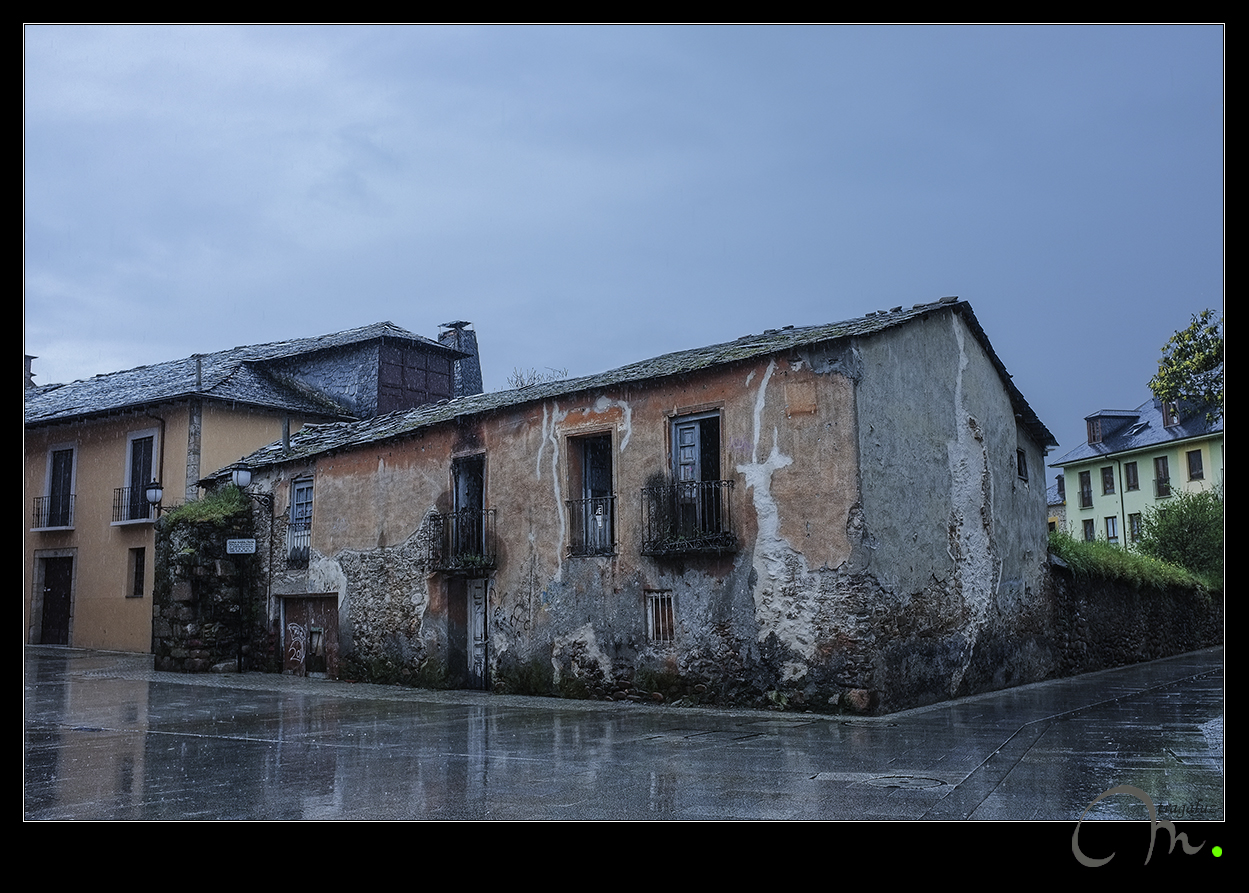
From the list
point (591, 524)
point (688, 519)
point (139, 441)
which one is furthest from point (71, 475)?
point (688, 519)

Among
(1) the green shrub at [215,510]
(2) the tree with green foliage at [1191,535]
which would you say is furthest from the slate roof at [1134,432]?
(1) the green shrub at [215,510]

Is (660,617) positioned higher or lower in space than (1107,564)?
lower

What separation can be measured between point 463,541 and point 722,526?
457 cm

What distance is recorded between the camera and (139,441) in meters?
24.5

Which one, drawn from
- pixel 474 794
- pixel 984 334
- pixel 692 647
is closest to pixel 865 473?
pixel 692 647

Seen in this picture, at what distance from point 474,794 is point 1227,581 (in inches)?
180

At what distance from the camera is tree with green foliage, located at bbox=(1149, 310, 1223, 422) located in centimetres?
1298

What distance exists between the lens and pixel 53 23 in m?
3.89

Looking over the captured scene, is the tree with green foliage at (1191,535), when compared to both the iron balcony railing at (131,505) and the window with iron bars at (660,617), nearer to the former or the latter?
the window with iron bars at (660,617)

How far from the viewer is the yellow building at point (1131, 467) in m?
42.9

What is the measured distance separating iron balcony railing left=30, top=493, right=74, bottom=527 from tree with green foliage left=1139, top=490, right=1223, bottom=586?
30.0m

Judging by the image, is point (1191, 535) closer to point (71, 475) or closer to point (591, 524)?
point (591, 524)

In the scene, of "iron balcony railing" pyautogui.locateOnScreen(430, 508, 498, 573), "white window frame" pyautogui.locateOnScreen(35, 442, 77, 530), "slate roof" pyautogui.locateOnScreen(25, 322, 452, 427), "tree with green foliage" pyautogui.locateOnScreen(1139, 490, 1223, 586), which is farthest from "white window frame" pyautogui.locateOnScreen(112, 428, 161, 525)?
"tree with green foliage" pyautogui.locateOnScreen(1139, 490, 1223, 586)

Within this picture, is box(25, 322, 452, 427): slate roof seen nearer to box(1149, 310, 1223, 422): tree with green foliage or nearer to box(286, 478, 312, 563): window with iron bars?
box(286, 478, 312, 563): window with iron bars
